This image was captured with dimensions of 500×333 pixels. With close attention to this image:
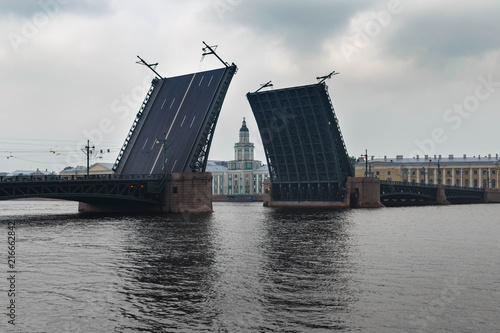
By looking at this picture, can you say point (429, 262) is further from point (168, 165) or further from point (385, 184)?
point (385, 184)

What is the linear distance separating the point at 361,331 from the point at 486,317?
2.96m

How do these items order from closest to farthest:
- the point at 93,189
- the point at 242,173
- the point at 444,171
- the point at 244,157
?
the point at 93,189 < the point at 444,171 < the point at 242,173 < the point at 244,157

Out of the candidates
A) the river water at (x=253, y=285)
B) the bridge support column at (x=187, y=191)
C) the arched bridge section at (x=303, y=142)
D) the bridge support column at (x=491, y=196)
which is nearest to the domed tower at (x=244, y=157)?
the bridge support column at (x=491, y=196)

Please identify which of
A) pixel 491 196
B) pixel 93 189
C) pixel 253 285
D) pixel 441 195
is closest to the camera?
pixel 253 285

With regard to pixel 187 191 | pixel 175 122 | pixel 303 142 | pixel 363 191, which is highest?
pixel 175 122

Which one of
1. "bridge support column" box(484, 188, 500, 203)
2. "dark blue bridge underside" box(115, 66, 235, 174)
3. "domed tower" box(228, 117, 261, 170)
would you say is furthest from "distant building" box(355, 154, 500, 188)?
"dark blue bridge underside" box(115, 66, 235, 174)

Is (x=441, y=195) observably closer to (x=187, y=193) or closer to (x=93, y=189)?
(x=187, y=193)

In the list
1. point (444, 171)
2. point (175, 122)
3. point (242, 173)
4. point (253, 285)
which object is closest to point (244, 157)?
point (242, 173)

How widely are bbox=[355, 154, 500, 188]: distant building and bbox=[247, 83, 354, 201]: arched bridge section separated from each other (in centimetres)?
5476

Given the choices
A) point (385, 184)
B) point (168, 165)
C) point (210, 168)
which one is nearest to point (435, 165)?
point (385, 184)

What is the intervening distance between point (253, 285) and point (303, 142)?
164 ft

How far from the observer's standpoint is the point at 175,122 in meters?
53.5

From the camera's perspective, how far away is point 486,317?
1180 centimetres

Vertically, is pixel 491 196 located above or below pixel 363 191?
below
